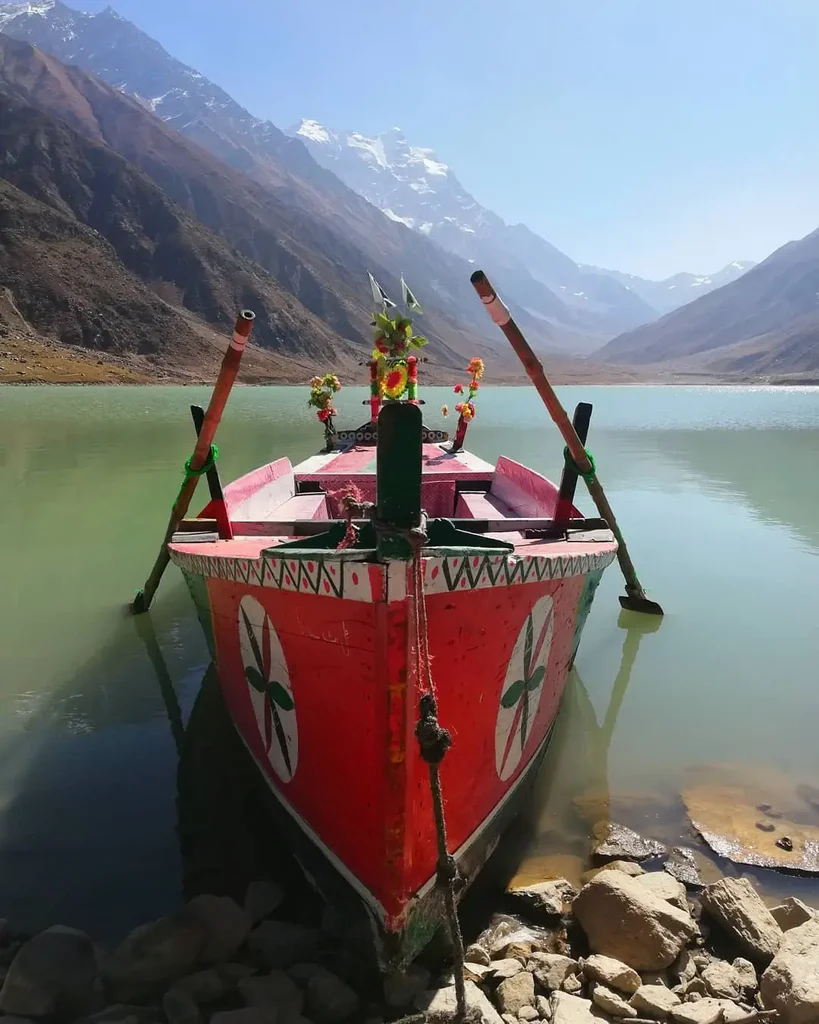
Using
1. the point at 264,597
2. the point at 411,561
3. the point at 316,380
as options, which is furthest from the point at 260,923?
the point at 316,380

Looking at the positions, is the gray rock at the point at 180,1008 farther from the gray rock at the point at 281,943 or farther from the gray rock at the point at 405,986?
the gray rock at the point at 405,986

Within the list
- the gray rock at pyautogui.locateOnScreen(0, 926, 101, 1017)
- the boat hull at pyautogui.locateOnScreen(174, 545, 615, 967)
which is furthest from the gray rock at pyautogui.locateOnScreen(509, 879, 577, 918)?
the gray rock at pyautogui.locateOnScreen(0, 926, 101, 1017)

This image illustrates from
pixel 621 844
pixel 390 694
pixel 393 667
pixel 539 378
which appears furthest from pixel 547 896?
pixel 539 378

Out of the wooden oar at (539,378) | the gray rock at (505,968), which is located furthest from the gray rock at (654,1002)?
the wooden oar at (539,378)

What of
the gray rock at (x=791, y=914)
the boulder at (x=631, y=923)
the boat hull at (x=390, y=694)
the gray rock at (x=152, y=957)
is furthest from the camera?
the gray rock at (x=791, y=914)

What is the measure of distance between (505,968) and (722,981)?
1.09 meters

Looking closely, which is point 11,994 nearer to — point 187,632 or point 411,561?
point 411,561

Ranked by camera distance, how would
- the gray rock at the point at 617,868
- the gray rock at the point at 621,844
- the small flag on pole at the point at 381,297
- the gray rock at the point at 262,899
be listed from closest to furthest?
the gray rock at the point at 262,899 → the gray rock at the point at 617,868 → the gray rock at the point at 621,844 → the small flag on pole at the point at 381,297

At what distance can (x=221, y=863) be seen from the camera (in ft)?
16.8

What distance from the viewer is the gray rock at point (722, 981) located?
3.89m

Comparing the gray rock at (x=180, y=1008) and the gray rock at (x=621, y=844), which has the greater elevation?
the gray rock at (x=180, y=1008)

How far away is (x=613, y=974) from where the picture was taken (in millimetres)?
3902

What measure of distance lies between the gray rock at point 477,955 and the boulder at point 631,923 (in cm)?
57

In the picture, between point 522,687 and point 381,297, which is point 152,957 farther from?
point 381,297
